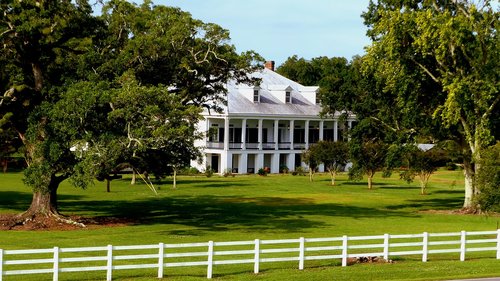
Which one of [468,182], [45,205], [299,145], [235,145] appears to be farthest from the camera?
[299,145]

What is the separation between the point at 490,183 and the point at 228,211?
57.3 ft

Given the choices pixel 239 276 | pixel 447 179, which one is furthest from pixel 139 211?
pixel 447 179

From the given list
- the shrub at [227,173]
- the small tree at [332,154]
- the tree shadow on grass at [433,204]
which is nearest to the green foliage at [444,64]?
the tree shadow on grass at [433,204]

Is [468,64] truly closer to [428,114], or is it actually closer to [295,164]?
→ [428,114]

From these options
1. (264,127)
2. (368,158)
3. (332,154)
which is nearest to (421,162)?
(368,158)

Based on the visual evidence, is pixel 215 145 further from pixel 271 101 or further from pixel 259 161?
pixel 271 101

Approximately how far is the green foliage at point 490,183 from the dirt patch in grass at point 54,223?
17.1 metres

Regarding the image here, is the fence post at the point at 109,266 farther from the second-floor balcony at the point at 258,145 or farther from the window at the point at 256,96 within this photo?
the window at the point at 256,96

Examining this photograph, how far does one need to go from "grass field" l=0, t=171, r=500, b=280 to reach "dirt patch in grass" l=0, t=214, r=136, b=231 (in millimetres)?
1053

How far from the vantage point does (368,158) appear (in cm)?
7094

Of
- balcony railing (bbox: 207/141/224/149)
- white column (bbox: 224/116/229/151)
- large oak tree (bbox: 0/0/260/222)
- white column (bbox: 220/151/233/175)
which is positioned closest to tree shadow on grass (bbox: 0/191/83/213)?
large oak tree (bbox: 0/0/260/222)

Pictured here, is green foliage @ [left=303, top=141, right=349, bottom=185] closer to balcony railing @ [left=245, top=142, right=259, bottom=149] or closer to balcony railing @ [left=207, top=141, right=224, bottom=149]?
balcony railing @ [left=207, top=141, right=224, bottom=149]

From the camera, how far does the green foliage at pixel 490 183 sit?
3731cm

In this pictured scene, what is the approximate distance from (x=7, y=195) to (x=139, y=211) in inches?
472
